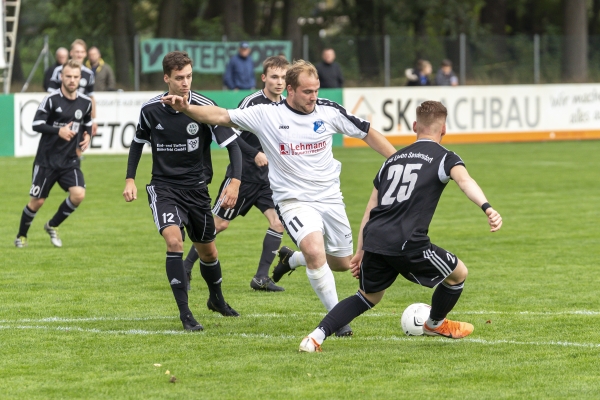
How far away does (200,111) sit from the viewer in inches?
275

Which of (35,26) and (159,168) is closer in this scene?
(159,168)

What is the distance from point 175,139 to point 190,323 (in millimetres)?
1299

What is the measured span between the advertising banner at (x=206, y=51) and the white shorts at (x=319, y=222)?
20.0 metres

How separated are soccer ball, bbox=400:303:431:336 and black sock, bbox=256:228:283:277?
248cm

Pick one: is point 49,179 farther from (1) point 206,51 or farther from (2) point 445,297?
(1) point 206,51

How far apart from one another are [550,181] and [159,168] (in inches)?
479

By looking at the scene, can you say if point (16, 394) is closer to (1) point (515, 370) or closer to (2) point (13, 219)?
(1) point (515, 370)

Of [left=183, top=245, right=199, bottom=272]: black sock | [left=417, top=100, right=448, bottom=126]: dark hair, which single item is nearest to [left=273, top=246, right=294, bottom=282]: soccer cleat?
[left=183, top=245, right=199, bottom=272]: black sock

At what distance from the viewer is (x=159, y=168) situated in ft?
25.3

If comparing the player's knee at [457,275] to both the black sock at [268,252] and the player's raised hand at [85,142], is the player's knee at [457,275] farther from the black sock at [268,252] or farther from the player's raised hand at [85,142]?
the player's raised hand at [85,142]

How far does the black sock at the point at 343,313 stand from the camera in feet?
21.5

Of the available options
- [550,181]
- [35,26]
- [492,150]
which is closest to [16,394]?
[550,181]

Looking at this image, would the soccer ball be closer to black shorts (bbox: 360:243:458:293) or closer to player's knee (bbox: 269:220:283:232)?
black shorts (bbox: 360:243:458:293)

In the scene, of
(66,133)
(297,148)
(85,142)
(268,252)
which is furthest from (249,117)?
(85,142)
